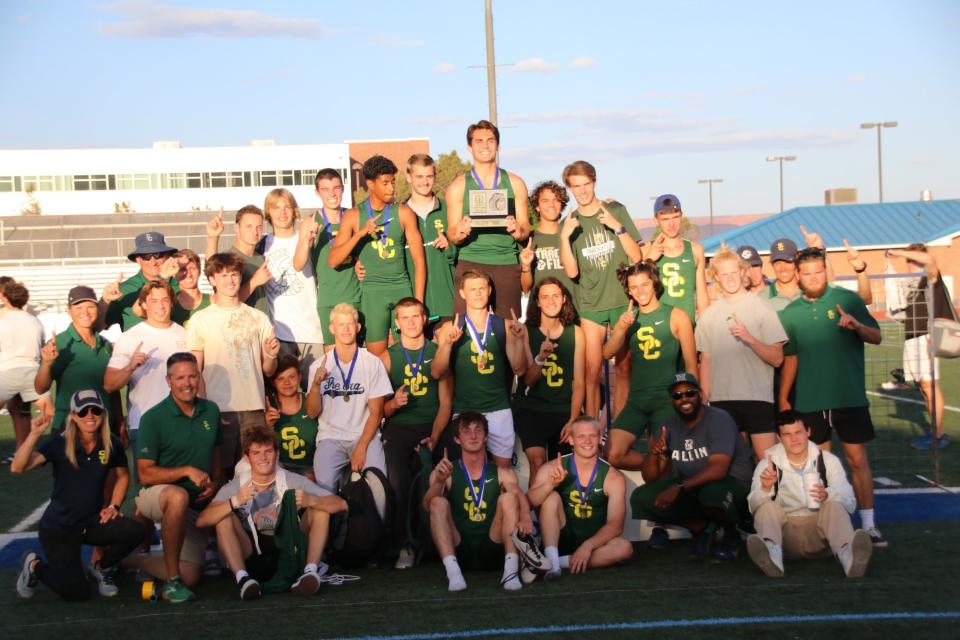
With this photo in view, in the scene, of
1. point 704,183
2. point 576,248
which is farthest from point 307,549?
point 704,183

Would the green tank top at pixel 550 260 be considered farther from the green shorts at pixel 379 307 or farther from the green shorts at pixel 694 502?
the green shorts at pixel 694 502

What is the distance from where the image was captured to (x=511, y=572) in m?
6.38

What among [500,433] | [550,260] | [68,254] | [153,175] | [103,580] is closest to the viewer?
[103,580]

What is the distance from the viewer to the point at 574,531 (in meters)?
6.95

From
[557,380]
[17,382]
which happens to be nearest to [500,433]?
[557,380]

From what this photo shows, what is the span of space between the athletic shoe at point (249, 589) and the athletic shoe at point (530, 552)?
5.21 ft

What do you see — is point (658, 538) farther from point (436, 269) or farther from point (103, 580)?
point (103, 580)

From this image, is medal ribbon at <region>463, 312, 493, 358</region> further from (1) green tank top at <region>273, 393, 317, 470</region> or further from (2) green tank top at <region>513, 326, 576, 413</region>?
(1) green tank top at <region>273, 393, 317, 470</region>

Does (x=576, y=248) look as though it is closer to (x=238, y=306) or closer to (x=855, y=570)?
(x=238, y=306)

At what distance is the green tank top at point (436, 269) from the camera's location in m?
8.57

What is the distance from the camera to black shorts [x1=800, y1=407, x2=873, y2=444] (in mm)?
7465

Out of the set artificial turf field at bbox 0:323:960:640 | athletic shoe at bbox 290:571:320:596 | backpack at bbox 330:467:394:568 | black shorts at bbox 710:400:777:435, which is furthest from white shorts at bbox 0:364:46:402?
black shorts at bbox 710:400:777:435

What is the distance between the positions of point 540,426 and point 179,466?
258 centimetres

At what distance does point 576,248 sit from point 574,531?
8.24 ft
